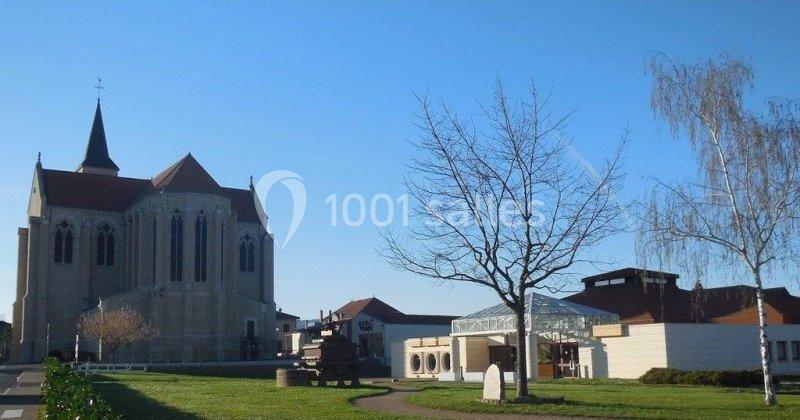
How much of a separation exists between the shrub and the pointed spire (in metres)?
72.4

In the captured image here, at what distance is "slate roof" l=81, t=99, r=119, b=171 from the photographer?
9231 centimetres

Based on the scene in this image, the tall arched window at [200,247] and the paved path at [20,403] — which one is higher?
the tall arched window at [200,247]

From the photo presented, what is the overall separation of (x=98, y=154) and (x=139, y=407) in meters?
78.8

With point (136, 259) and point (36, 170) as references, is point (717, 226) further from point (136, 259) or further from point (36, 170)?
point (36, 170)

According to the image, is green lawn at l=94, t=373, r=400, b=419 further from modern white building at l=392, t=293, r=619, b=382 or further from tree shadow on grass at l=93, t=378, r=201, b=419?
modern white building at l=392, t=293, r=619, b=382

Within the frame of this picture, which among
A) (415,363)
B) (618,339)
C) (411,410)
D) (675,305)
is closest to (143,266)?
(415,363)

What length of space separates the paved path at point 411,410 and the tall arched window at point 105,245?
59.4m

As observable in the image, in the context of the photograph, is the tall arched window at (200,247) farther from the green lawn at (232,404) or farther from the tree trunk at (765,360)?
the tree trunk at (765,360)

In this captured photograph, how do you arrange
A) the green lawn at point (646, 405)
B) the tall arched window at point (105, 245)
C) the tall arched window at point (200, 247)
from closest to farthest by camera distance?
1. the green lawn at point (646, 405)
2. the tall arched window at point (200, 247)
3. the tall arched window at point (105, 245)

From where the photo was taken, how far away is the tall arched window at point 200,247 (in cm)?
7175

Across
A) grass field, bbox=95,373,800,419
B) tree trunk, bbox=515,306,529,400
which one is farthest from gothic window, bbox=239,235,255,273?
tree trunk, bbox=515,306,529,400

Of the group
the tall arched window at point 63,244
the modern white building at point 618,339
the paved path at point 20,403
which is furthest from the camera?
the tall arched window at point 63,244

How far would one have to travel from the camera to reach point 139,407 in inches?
798

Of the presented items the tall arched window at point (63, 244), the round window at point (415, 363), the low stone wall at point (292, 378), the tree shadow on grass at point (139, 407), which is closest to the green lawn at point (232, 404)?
the tree shadow on grass at point (139, 407)
